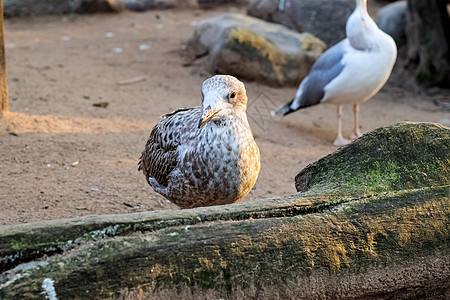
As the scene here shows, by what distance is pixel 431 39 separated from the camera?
807cm

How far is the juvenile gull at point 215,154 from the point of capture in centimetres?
293

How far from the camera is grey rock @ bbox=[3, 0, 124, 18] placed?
33.4ft

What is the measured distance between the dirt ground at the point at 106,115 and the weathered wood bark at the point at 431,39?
380mm

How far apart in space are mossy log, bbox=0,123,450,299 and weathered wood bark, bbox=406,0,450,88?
5.99 m

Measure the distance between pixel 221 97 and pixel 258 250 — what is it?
0.99 meters

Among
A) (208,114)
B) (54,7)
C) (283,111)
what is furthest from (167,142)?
(54,7)

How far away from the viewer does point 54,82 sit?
21.8 ft

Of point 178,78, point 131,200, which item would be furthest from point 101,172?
point 178,78

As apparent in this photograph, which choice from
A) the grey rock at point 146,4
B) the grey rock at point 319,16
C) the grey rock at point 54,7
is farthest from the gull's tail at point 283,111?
the grey rock at point 146,4

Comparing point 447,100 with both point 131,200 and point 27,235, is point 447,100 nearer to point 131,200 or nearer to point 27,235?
point 131,200

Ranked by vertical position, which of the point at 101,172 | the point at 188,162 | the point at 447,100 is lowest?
the point at 447,100

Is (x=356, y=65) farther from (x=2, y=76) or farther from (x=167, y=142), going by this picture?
(x=2, y=76)

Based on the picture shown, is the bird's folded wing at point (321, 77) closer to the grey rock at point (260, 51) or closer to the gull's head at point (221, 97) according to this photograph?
the grey rock at point (260, 51)

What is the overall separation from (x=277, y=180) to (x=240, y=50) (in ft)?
10.5
